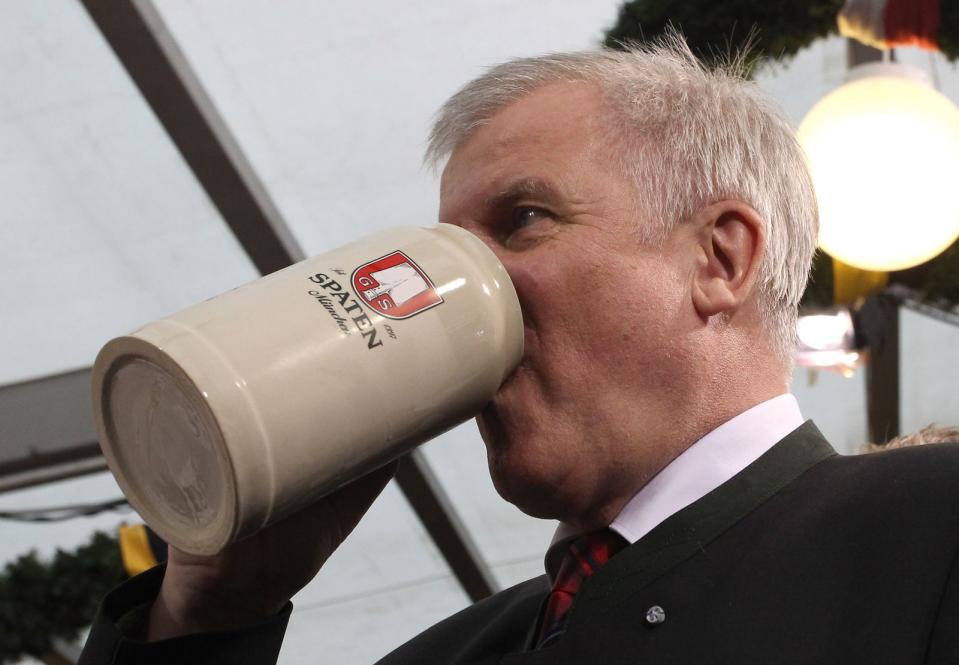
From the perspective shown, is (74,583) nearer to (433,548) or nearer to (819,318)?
(433,548)

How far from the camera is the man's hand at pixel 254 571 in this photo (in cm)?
125

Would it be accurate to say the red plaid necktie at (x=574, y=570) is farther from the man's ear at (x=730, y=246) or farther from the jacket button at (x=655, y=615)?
the man's ear at (x=730, y=246)

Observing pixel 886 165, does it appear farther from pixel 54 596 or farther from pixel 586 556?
pixel 54 596

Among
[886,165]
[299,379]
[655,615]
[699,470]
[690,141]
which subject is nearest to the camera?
[299,379]

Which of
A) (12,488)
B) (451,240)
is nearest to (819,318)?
(451,240)

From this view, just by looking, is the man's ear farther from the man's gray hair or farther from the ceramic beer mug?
the ceramic beer mug

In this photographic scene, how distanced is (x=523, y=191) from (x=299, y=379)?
1.15 ft

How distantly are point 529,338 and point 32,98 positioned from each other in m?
2.29

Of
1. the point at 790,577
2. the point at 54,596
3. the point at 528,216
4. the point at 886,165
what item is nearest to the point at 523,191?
the point at 528,216

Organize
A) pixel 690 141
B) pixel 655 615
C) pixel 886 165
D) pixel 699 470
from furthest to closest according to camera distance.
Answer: pixel 886 165, pixel 690 141, pixel 699 470, pixel 655 615

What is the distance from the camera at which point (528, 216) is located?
1.17m

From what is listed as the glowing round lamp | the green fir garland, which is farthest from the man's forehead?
the green fir garland

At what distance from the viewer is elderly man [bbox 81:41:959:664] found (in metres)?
0.99

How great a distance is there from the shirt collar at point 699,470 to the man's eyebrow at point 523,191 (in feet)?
0.84
